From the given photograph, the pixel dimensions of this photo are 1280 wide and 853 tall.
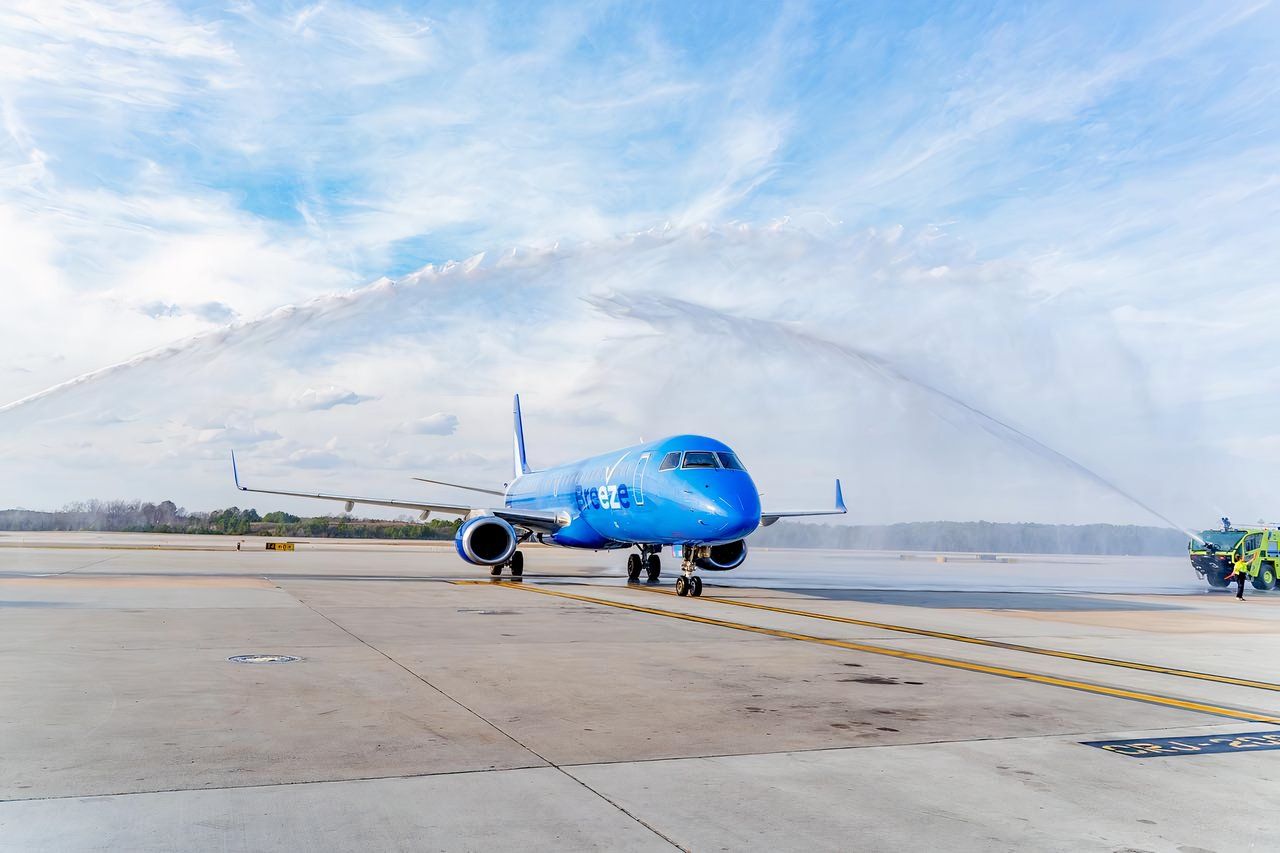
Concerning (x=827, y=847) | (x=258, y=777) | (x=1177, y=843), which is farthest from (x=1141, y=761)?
(x=258, y=777)

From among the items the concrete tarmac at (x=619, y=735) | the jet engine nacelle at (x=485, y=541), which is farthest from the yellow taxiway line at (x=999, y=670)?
the jet engine nacelle at (x=485, y=541)

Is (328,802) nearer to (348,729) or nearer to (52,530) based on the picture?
(348,729)

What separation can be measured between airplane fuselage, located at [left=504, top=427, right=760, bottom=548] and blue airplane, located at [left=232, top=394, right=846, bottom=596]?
Result: 1.0 inches

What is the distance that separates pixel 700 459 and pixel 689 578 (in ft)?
10.5

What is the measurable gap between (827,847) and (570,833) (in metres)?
1.29

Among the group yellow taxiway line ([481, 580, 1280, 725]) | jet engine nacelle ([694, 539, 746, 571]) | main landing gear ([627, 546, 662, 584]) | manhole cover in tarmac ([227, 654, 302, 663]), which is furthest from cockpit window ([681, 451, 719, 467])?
manhole cover in tarmac ([227, 654, 302, 663])

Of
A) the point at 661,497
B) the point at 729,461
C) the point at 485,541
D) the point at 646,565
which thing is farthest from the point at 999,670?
the point at 485,541

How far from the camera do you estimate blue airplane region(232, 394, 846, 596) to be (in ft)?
71.4

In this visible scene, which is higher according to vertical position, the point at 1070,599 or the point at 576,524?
the point at 576,524

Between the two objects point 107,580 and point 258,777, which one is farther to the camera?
point 107,580

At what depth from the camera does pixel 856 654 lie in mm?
12719

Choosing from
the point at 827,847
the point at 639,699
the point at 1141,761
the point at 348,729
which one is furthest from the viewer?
the point at 639,699

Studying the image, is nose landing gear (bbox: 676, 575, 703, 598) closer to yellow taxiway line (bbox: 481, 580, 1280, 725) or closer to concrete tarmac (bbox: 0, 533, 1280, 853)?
yellow taxiway line (bbox: 481, 580, 1280, 725)

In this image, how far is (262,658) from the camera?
11.3 meters
